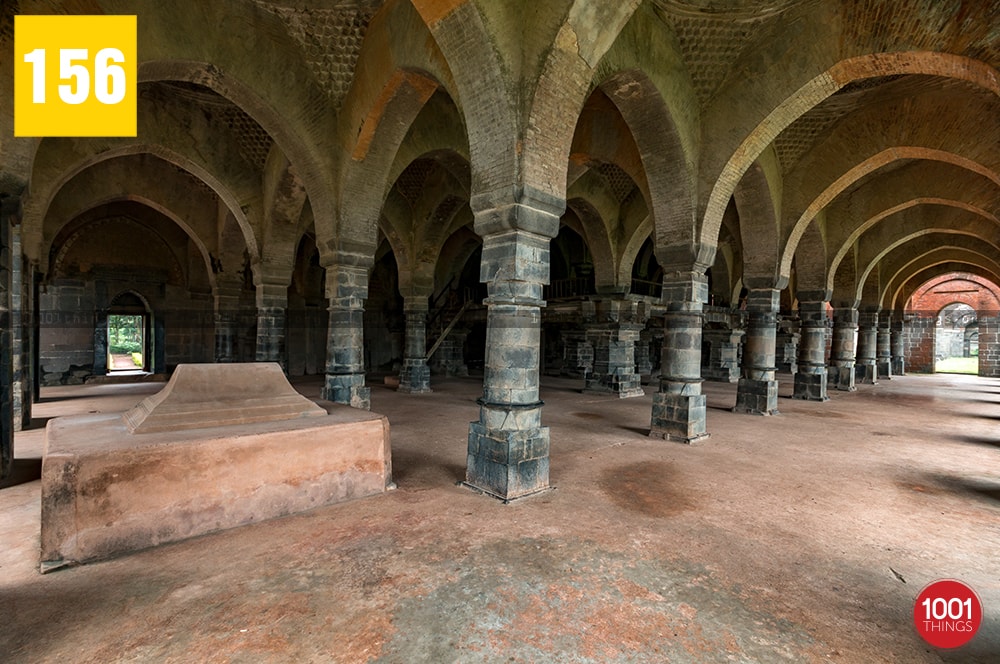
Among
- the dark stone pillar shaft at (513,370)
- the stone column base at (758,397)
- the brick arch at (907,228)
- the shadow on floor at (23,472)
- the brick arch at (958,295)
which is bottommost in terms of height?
the shadow on floor at (23,472)

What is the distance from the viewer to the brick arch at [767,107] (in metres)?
5.84

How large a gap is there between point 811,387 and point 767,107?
8.38 metres

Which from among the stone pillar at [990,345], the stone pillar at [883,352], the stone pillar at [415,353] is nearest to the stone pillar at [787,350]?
the stone pillar at [883,352]

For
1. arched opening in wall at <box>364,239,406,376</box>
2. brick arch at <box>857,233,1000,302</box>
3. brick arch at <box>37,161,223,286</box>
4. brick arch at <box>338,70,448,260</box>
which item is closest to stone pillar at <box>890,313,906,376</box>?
brick arch at <box>857,233,1000,302</box>

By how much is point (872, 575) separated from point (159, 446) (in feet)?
16.2

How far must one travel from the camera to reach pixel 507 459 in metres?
4.41

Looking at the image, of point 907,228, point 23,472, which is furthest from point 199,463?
point 907,228

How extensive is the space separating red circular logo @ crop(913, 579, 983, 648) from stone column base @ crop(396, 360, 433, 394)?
35.4ft

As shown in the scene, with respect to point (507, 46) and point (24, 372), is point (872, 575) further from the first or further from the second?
point (24, 372)

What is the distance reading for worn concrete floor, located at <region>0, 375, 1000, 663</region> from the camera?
7.77 feet

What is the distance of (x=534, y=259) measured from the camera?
4.74m

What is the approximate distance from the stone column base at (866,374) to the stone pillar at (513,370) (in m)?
17.8

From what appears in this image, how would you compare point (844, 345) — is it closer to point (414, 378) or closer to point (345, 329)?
point (414, 378)

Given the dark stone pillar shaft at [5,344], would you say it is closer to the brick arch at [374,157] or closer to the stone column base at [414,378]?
the brick arch at [374,157]
